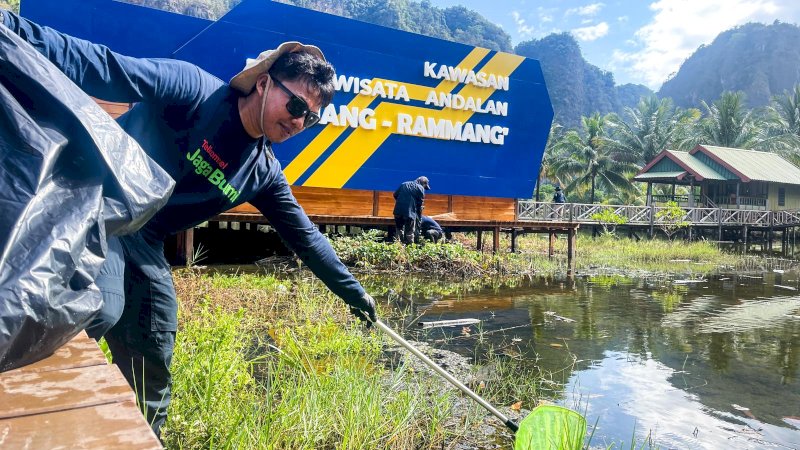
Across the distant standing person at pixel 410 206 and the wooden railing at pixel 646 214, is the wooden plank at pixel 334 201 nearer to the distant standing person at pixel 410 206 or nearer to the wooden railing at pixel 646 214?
the distant standing person at pixel 410 206

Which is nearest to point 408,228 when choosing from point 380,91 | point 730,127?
point 380,91

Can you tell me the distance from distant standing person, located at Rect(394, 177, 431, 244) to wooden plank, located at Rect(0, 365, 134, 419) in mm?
10392

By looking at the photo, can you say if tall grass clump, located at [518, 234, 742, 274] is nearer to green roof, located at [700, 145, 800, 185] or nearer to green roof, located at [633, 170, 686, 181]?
green roof, located at [633, 170, 686, 181]

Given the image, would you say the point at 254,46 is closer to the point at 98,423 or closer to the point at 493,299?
the point at 493,299

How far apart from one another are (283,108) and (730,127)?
145 feet

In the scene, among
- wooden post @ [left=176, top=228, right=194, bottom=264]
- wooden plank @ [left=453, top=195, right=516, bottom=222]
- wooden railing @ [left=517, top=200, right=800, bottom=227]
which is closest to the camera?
wooden post @ [left=176, top=228, right=194, bottom=264]

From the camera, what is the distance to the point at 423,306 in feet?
24.7

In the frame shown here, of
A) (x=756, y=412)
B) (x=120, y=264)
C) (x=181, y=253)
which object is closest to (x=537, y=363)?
(x=756, y=412)

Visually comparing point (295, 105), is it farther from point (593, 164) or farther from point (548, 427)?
point (593, 164)

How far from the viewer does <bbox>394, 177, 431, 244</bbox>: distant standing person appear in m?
11.4

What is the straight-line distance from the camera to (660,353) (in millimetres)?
5973

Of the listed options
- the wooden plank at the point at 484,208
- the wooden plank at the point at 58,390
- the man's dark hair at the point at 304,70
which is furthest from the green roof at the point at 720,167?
the wooden plank at the point at 58,390

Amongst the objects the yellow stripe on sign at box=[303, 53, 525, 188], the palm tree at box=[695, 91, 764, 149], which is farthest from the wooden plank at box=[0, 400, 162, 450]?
the palm tree at box=[695, 91, 764, 149]

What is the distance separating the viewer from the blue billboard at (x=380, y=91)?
10656mm
